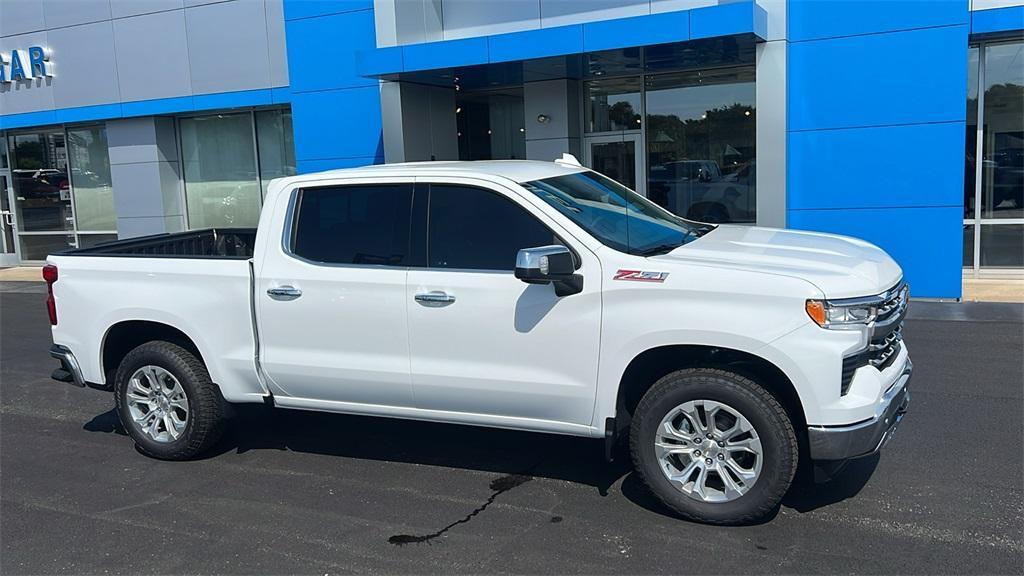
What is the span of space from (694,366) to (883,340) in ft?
3.28

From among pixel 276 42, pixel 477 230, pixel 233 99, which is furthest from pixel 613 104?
pixel 477 230

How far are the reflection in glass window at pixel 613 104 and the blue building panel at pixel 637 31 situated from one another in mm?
2610

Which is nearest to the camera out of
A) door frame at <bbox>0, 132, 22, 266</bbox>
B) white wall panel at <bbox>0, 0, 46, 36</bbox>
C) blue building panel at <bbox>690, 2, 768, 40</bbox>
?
blue building panel at <bbox>690, 2, 768, 40</bbox>

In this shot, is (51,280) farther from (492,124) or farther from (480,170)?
(492,124)

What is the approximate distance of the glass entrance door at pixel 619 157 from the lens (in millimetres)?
13992

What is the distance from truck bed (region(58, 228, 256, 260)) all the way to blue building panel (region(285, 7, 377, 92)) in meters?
7.09

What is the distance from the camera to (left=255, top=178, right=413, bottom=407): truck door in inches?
206

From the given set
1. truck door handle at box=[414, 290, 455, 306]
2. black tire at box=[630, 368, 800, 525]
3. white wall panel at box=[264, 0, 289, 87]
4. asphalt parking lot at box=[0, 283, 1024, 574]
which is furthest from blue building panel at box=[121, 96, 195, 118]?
black tire at box=[630, 368, 800, 525]

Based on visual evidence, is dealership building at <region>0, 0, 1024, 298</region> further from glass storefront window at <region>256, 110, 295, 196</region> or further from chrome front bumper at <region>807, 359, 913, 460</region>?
chrome front bumper at <region>807, 359, 913, 460</region>

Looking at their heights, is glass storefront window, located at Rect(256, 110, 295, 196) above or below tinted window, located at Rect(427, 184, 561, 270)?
above

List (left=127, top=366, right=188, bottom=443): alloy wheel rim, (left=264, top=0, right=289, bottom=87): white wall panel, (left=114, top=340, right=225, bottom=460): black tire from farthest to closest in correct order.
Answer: (left=264, top=0, right=289, bottom=87): white wall panel → (left=127, top=366, right=188, bottom=443): alloy wheel rim → (left=114, top=340, right=225, bottom=460): black tire

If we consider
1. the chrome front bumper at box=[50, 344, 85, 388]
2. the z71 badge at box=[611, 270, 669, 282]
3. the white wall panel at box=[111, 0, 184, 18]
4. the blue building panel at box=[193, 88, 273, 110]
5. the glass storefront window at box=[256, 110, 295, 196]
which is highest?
the white wall panel at box=[111, 0, 184, 18]

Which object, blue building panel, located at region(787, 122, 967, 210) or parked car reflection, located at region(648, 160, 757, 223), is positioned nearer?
blue building panel, located at region(787, 122, 967, 210)

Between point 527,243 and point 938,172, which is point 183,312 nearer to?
point 527,243
